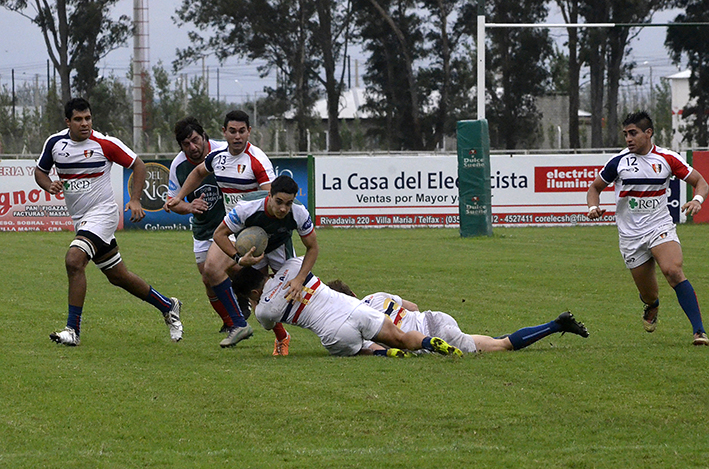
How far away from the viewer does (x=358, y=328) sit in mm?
7996

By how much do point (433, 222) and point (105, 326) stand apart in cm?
1769

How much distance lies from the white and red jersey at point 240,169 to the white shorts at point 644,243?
3.26 meters

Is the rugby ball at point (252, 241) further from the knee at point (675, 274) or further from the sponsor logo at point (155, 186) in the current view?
the sponsor logo at point (155, 186)

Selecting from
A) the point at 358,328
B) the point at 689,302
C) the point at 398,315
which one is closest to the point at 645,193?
the point at 689,302

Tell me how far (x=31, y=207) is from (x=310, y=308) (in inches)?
830

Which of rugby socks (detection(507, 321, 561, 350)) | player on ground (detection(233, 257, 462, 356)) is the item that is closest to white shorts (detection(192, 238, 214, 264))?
player on ground (detection(233, 257, 462, 356))

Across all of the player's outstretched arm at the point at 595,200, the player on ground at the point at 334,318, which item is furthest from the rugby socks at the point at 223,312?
the player's outstretched arm at the point at 595,200

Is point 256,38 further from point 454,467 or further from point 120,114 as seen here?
point 454,467

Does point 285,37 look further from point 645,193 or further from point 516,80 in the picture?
point 645,193

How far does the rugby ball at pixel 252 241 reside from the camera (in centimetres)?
790

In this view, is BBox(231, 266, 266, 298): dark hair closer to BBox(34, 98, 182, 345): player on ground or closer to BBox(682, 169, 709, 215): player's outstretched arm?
BBox(34, 98, 182, 345): player on ground

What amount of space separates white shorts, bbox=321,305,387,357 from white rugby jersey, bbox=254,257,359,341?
0.04 m

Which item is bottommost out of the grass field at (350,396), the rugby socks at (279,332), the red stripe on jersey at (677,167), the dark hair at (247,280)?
the grass field at (350,396)

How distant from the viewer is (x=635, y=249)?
919 cm
